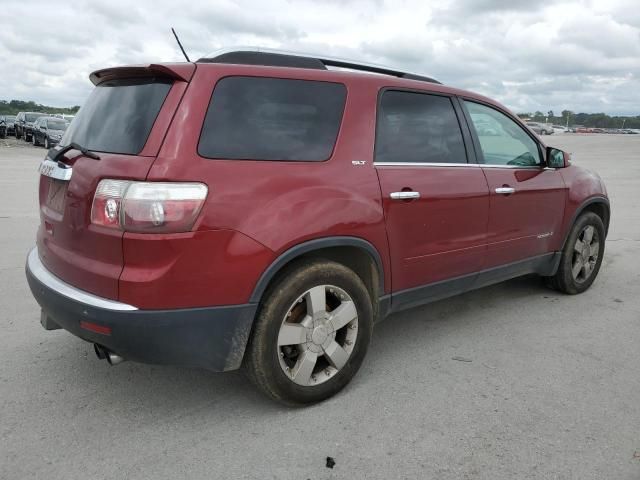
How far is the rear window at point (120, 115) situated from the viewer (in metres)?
2.69

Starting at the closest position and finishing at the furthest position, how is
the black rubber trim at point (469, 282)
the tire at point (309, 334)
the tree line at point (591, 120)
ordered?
the tire at point (309, 334) → the black rubber trim at point (469, 282) → the tree line at point (591, 120)

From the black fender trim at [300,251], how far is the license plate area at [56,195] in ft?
3.56

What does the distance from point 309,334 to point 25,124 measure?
3531cm

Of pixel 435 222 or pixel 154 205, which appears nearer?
pixel 154 205

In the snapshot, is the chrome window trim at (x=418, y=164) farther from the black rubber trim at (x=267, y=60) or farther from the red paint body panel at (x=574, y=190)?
the red paint body panel at (x=574, y=190)

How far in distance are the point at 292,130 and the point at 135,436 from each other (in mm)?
1724

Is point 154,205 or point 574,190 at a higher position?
point 154,205

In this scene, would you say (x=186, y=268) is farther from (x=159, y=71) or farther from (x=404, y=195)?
(x=404, y=195)

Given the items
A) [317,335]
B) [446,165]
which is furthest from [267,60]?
[317,335]

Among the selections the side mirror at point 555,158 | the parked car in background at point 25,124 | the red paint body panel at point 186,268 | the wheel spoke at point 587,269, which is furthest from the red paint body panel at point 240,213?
the parked car in background at point 25,124

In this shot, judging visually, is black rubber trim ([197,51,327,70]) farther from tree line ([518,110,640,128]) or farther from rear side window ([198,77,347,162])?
tree line ([518,110,640,128])

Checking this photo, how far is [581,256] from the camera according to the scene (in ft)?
16.8

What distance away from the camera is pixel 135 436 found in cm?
277

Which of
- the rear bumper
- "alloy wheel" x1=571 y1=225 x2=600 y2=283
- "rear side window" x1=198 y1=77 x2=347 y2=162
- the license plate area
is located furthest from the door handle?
"alloy wheel" x1=571 y1=225 x2=600 y2=283
